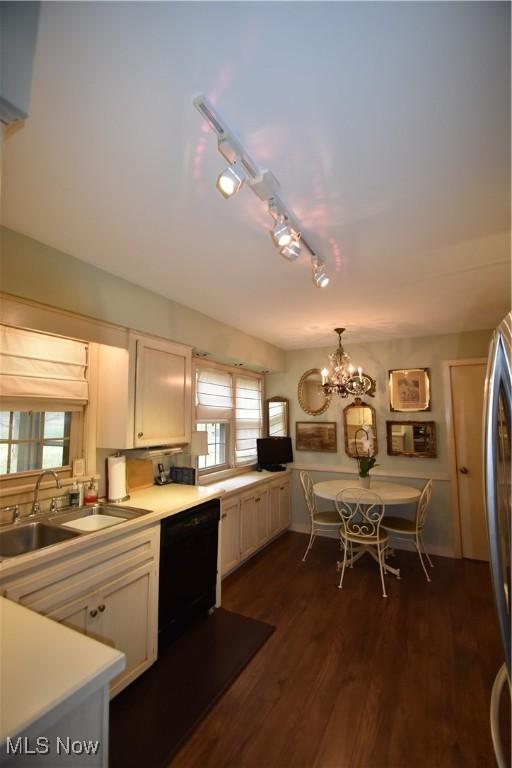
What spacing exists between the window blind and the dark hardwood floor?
1446 mm

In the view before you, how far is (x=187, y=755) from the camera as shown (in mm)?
1546

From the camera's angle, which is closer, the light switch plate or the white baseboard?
the light switch plate

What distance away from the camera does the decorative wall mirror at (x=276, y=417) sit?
4777 millimetres

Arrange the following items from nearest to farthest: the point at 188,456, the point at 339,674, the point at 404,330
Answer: the point at 339,674 < the point at 188,456 < the point at 404,330

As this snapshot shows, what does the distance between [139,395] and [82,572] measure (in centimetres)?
117

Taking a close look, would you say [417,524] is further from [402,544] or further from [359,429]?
[359,429]

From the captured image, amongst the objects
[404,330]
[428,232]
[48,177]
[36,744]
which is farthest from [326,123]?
[404,330]

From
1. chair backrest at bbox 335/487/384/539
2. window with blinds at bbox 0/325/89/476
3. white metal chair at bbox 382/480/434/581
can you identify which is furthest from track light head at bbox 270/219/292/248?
white metal chair at bbox 382/480/434/581

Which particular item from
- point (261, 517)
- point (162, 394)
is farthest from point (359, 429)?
point (162, 394)

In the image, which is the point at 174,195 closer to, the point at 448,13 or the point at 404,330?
the point at 448,13

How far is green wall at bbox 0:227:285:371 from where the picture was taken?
178 cm

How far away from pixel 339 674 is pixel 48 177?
2.96m

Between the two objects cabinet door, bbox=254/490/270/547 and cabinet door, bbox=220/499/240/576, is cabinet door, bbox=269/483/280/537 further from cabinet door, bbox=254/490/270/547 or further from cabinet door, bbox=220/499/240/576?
cabinet door, bbox=220/499/240/576

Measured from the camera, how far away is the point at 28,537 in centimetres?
194
